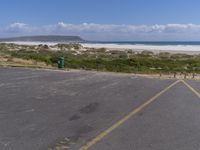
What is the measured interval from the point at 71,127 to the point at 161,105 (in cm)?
417

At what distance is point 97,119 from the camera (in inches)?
346

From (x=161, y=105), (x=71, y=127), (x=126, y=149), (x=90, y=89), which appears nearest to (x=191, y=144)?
(x=126, y=149)

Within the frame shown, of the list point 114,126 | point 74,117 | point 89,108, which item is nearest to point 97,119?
point 74,117

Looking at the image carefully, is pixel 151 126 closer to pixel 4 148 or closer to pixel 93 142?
pixel 93 142

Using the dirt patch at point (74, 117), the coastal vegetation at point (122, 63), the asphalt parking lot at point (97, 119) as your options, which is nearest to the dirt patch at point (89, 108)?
the asphalt parking lot at point (97, 119)

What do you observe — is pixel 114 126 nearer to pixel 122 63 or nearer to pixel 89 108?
pixel 89 108

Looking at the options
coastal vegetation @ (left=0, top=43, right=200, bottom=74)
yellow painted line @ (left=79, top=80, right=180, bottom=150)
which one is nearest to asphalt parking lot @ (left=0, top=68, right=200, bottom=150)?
yellow painted line @ (left=79, top=80, right=180, bottom=150)

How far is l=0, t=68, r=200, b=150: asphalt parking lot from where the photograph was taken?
671cm

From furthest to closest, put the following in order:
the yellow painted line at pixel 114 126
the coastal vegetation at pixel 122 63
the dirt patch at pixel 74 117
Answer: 1. the coastal vegetation at pixel 122 63
2. the dirt patch at pixel 74 117
3. the yellow painted line at pixel 114 126

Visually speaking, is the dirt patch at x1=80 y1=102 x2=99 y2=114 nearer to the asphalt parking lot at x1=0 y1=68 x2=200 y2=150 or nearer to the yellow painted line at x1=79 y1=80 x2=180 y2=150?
the asphalt parking lot at x1=0 y1=68 x2=200 y2=150

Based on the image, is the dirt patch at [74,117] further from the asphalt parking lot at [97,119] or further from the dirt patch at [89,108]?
the dirt patch at [89,108]

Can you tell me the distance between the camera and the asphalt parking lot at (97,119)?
671cm

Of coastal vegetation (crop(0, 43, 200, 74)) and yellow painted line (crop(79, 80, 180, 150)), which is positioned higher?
yellow painted line (crop(79, 80, 180, 150))

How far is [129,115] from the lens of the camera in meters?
9.41
